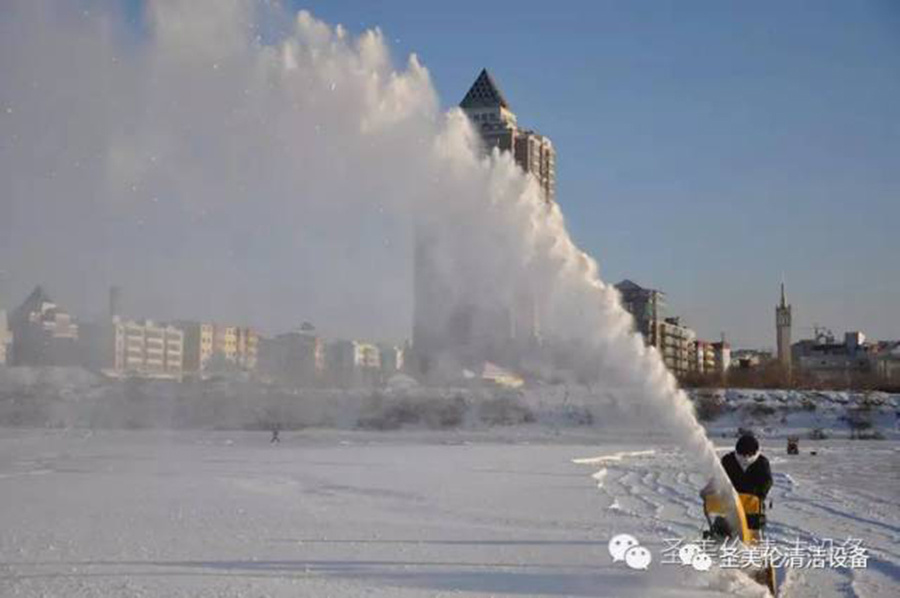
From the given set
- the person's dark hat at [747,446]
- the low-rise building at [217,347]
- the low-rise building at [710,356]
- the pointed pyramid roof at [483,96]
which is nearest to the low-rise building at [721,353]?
the low-rise building at [710,356]

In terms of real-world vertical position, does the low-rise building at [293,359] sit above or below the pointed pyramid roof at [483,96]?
below

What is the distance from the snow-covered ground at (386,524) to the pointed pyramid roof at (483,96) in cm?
939

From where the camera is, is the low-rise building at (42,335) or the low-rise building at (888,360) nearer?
the low-rise building at (42,335)

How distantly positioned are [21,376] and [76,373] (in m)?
2.80

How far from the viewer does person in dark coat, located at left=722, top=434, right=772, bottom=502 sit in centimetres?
975

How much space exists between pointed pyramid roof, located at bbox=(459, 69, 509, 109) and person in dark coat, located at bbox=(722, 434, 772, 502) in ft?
55.2

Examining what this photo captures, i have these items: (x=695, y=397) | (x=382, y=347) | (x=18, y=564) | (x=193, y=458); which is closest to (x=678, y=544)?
(x=18, y=564)

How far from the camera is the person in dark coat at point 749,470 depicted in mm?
9750

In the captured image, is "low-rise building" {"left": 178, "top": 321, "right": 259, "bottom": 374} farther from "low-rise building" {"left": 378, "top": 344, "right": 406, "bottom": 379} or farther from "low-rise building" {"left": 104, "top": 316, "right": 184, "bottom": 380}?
"low-rise building" {"left": 378, "top": 344, "right": 406, "bottom": 379}

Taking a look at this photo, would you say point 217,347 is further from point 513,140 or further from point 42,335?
point 513,140

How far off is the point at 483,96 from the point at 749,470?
801 inches

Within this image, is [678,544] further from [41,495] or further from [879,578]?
[41,495]

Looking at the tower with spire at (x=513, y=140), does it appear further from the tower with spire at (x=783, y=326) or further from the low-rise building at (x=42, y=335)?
the tower with spire at (x=783, y=326)

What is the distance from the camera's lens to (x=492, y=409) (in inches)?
2630
